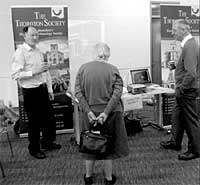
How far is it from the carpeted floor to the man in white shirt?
0.80ft

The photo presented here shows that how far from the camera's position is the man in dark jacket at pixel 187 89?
2.98m

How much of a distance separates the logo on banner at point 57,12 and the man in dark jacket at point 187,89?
1647 mm

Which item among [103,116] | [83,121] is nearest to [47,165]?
[83,121]

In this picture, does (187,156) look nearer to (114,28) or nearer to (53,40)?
(53,40)

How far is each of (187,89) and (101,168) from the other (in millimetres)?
1244

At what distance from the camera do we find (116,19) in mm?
5516

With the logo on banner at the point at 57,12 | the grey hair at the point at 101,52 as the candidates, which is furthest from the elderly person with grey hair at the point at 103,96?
the logo on banner at the point at 57,12

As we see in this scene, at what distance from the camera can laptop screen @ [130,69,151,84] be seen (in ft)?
13.3

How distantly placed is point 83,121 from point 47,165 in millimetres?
916

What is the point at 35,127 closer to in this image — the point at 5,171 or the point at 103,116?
the point at 5,171

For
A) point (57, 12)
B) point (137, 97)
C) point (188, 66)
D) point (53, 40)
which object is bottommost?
point (137, 97)

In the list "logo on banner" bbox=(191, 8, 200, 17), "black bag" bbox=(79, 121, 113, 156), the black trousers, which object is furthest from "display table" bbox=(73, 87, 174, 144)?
"logo on banner" bbox=(191, 8, 200, 17)

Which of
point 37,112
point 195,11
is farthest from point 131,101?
point 195,11

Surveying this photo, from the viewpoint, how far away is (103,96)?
8.25 feet
